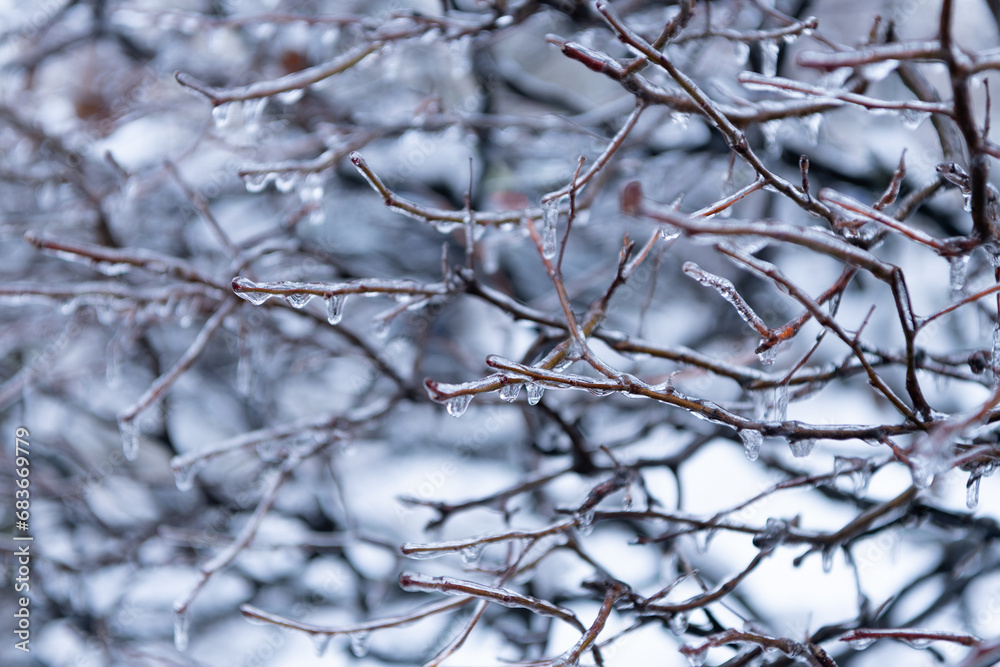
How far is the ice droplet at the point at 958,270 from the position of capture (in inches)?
43.3

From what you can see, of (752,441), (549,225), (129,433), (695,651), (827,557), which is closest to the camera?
(695,651)

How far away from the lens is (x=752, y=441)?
3.96ft

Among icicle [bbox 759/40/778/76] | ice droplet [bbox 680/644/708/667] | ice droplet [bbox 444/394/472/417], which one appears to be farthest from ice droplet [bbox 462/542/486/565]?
icicle [bbox 759/40/778/76]

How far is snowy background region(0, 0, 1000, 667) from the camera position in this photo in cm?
169

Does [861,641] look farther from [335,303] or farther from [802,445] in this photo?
[335,303]

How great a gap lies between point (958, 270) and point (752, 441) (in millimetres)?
430

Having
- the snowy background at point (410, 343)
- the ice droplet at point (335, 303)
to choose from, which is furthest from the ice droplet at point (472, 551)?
the ice droplet at point (335, 303)

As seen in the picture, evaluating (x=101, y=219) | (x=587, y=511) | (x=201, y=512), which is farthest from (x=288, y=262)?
(x=587, y=511)

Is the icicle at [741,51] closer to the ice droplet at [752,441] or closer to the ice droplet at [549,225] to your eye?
the ice droplet at [549,225]

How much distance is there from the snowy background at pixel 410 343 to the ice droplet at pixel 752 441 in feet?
0.42

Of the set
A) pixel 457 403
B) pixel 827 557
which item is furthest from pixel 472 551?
pixel 827 557

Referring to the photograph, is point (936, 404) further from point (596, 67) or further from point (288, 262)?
point (288, 262)

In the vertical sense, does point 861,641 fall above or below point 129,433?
above

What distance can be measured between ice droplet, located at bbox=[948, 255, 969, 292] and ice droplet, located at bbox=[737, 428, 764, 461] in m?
0.41
